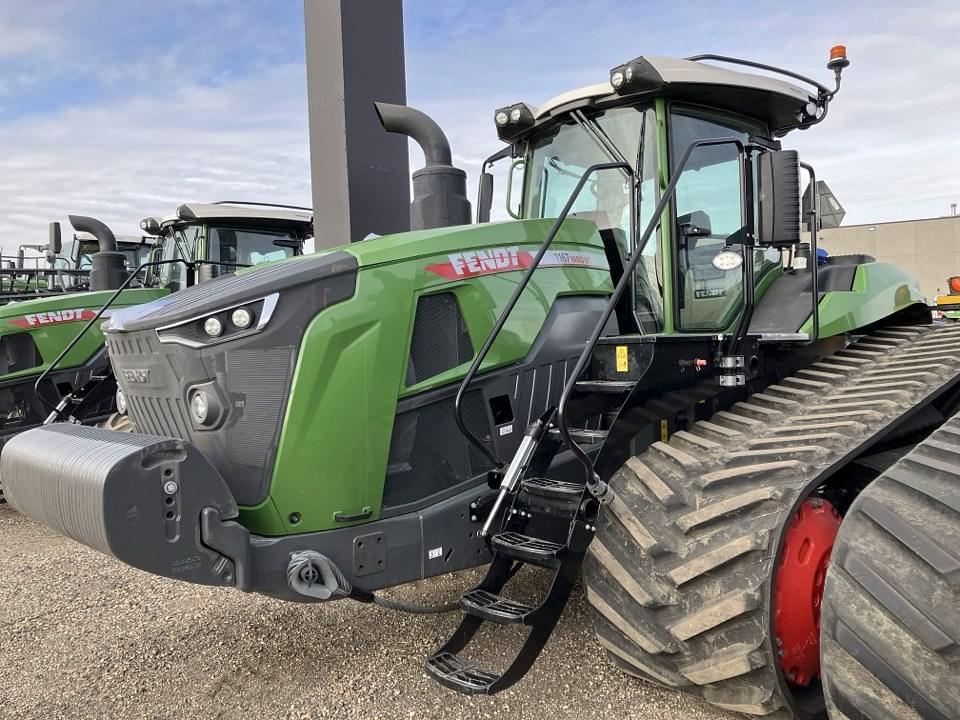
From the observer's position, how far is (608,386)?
310cm

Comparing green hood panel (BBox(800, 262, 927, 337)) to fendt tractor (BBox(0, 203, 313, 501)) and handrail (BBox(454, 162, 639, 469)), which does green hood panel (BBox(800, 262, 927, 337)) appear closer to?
handrail (BBox(454, 162, 639, 469))

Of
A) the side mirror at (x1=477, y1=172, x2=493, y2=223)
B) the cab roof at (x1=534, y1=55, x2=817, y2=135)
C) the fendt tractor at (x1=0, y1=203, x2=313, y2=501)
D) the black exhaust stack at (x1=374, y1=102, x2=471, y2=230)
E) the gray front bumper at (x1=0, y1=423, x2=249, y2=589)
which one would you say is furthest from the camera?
the fendt tractor at (x1=0, y1=203, x2=313, y2=501)

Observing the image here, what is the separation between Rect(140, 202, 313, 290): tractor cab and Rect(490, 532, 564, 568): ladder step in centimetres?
526

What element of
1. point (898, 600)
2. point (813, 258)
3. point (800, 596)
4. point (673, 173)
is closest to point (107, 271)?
point (673, 173)

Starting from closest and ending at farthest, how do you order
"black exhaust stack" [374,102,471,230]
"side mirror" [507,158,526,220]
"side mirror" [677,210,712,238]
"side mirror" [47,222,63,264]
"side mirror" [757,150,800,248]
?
"side mirror" [757,150,800,248] < "side mirror" [677,210,712,238] < "black exhaust stack" [374,102,471,230] < "side mirror" [507,158,526,220] < "side mirror" [47,222,63,264]

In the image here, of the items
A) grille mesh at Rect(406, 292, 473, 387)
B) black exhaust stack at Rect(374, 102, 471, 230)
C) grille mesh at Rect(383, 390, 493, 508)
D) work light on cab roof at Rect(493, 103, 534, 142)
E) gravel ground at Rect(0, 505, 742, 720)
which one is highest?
work light on cab roof at Rect(493, 103, 534, 142)

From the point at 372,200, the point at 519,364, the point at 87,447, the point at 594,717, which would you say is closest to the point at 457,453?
the point at 519,364

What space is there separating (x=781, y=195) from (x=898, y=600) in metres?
1.56

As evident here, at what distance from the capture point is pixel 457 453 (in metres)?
3.04

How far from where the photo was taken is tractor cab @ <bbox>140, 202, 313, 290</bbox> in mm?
7652

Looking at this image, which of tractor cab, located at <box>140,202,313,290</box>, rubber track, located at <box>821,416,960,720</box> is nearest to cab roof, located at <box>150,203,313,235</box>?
tractor cab, located at <box>140,202,313,290</box>

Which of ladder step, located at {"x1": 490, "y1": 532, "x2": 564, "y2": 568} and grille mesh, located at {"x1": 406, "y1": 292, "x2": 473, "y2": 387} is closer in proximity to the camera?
ladder step, located at {"x1": 490, "y1": 532, "x2": 564, "y2": 568}

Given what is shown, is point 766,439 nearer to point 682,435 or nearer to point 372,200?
point 682,435

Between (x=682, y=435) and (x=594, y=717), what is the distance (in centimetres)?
110
